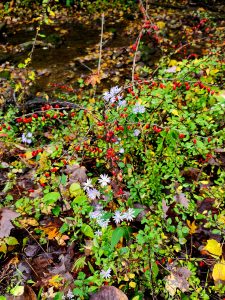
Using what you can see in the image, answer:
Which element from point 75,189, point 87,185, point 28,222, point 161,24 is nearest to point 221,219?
point 87,185

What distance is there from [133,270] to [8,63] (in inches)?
187

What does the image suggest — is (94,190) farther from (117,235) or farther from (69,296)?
(69,296)

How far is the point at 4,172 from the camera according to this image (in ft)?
10.1

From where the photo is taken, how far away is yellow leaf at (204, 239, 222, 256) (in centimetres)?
222

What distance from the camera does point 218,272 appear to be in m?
2.12

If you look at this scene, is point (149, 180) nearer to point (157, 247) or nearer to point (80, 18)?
point (157, 247)

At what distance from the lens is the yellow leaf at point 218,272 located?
6.92ft

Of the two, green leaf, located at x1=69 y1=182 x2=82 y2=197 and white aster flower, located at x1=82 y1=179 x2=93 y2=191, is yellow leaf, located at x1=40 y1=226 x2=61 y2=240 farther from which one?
white aster flower, located at x1=82 y1=179 x2=93 y2=191

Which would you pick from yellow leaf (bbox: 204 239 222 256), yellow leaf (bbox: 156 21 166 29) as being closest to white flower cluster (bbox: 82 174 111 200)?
yellow leaf (bbox: 204 239 222 256)

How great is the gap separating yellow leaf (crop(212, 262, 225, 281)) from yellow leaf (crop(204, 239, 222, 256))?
94mm

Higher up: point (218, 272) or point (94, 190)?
point (94, 190)

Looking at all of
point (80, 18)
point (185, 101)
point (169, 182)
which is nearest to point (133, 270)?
point (169, 182)

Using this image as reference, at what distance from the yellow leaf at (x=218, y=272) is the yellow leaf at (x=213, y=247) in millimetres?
94

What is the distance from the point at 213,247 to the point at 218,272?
0.61 ft
